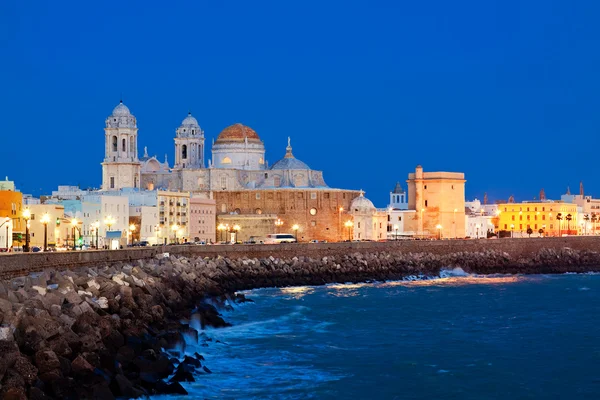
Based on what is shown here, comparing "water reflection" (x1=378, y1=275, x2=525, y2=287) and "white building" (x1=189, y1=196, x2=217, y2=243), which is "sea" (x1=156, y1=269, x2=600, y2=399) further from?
"white building" (x1=189, y1=196, x2=217, y2=243)

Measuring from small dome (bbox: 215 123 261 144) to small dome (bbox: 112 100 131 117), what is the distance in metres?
14.4

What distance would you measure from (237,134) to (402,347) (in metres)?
68.7

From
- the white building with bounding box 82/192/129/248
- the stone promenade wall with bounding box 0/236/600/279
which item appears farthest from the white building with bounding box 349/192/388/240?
the white building with bounding box 82/192/129/248

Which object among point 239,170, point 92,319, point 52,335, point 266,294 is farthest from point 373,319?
point 239,170

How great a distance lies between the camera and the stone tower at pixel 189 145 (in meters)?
94.3

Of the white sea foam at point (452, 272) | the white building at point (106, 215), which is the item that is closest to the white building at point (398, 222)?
the white sea foam at point (452, 272)

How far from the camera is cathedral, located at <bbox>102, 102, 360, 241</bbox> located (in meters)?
90.1

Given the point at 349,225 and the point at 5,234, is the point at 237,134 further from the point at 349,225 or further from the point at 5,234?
the point at 5,234

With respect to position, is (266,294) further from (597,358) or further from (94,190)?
(94,190)

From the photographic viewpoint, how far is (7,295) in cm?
2170

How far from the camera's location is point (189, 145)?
310ft

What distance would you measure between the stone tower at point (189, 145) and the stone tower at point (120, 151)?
904cm

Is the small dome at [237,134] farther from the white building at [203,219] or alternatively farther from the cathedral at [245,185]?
the white building at [203,219]

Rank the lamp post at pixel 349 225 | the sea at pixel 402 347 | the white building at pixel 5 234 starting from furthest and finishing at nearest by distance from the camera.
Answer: the lamp post at pixel 349 225, the white building at pixel 5 234, the sea at pixel 402 347
